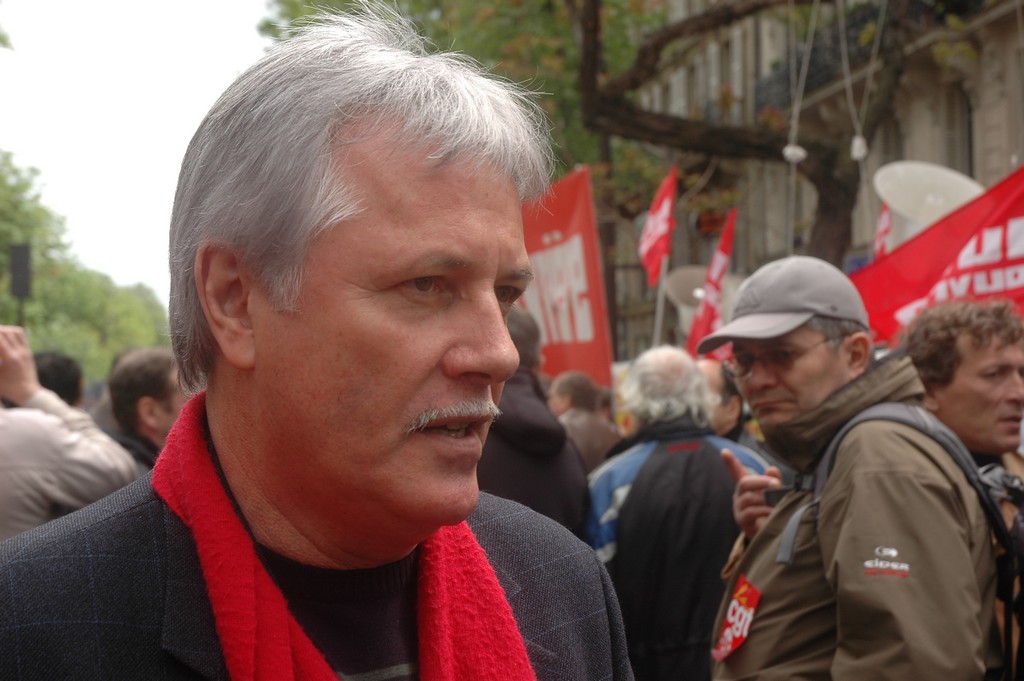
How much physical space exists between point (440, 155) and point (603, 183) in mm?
17006

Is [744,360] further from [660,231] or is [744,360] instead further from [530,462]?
[660,231]

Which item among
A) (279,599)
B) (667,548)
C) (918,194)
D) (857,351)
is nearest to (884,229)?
(918,194)

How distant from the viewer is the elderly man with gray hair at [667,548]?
15.8 ft

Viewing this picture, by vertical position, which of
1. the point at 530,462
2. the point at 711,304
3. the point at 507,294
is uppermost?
the point at 507,294

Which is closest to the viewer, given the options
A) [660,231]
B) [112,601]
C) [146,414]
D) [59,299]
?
[112,601]

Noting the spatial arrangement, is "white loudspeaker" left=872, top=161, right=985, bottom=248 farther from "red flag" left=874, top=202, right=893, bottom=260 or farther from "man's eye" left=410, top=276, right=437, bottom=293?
"man's eye" left=410, top=276, right=437, bottom=293

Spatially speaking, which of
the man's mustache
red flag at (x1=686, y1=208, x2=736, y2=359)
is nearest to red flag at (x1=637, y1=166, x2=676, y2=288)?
red flag at (x1=686, y1=208, x2=736, y2=359)

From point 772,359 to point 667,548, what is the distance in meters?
1.48

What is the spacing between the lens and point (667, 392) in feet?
17.0

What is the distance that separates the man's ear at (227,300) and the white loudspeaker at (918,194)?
24.6 ft

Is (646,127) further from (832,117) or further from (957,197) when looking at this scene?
(832,117)

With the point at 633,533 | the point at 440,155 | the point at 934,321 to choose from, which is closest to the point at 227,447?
the point at 440,155

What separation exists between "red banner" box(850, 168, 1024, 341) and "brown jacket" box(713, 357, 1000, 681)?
215 cm

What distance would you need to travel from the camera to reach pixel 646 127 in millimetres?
12164
